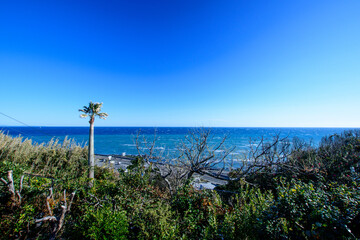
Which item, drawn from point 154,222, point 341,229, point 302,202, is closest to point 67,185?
point 154,222

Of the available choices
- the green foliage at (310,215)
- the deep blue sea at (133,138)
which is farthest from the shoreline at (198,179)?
the deep blue sea at (133,138)

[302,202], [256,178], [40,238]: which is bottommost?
[256,178]

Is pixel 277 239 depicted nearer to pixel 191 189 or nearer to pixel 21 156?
pixel 191 189

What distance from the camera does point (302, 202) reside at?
2865 millimetres

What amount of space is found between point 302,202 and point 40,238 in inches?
217

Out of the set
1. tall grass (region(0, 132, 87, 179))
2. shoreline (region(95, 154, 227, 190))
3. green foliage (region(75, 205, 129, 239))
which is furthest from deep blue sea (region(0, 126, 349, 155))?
green foliage (region(75, 205, 129, 239))

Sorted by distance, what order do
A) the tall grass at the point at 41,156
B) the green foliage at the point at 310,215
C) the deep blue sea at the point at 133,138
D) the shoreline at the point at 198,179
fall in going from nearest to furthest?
the green foliage at the point at 310,215, the tall grass at the point at 41,156, the shoreline at the point at 198,179, the deep blue sea at the point at 133,138

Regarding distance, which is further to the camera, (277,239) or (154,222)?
(154,222)

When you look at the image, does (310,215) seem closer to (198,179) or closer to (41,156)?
(198,179)

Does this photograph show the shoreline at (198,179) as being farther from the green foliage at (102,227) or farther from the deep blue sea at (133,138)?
the green foliage at (102,227)

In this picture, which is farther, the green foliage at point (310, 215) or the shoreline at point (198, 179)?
the shoreline at point (198, 179)

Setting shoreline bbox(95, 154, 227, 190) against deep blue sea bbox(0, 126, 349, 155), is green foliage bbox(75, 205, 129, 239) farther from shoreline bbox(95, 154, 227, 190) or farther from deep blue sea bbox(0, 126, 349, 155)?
deep blue sea bbox(0, 126, 349, 155)

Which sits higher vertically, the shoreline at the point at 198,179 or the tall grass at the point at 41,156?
the tall grass at the point at 41,156

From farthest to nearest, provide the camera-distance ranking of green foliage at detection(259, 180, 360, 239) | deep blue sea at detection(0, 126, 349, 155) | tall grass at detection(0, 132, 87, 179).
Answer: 1. deep blue sea at detection(0, 126, 349, 155)
2. tall grass at detection(0, 132, 87, 179)
3. green foliage at detection(259, 180, 360, 239)
